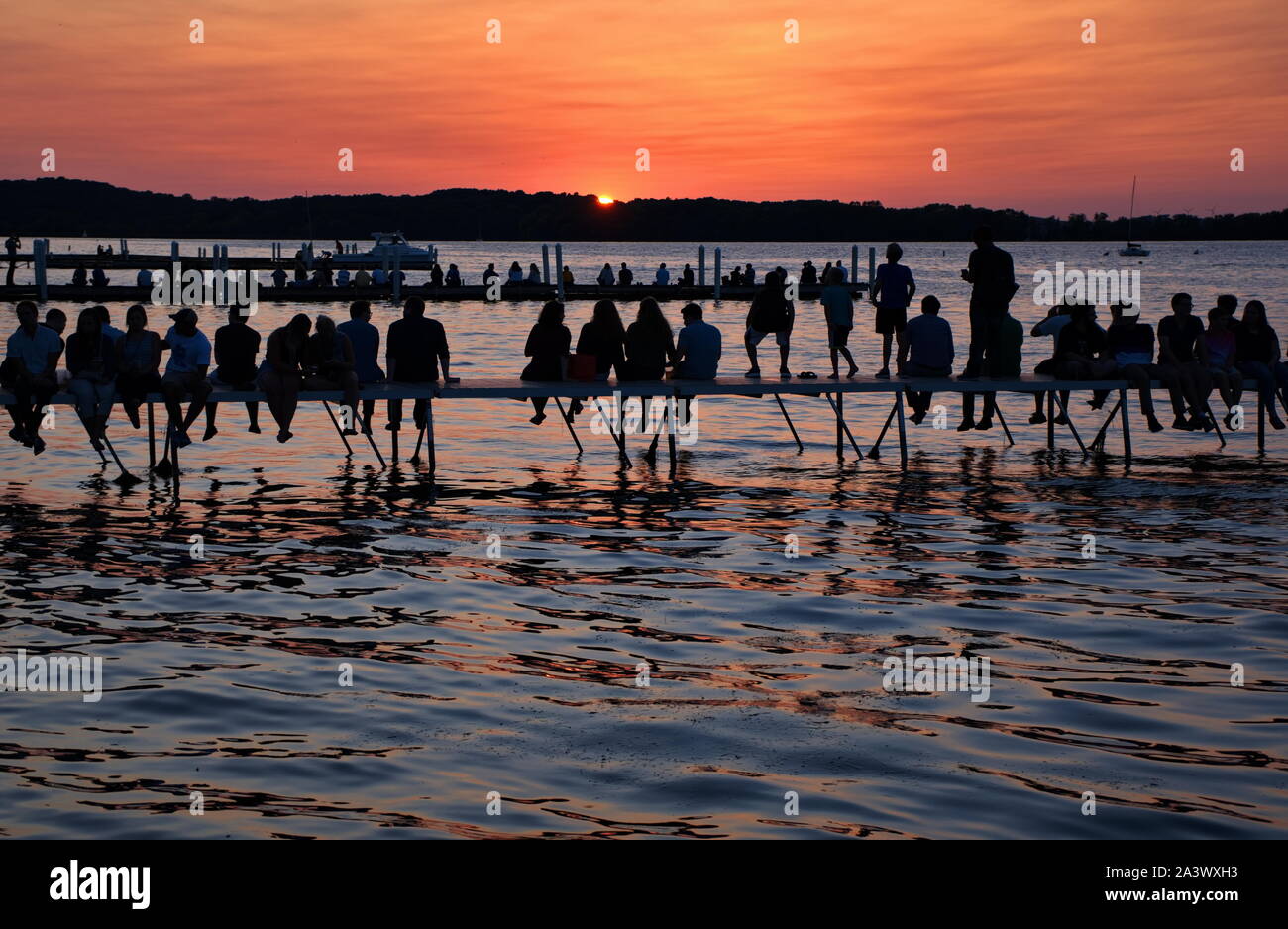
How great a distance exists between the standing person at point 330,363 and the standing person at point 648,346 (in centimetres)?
322

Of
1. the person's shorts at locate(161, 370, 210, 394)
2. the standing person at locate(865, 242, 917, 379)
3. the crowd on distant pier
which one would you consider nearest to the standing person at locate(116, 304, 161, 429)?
the crowd on distant pier

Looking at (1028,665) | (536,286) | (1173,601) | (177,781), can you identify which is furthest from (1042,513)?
(536,286)

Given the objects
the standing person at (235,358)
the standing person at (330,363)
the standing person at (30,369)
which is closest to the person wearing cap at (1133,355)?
the standing person at (330,363)

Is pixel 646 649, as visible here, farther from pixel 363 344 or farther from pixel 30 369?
pixel 30 369

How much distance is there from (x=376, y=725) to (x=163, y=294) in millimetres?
55519

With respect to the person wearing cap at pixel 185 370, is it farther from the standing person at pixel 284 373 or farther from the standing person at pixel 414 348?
the standing person at pixel 414 348

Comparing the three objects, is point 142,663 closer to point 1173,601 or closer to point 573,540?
point 573,540

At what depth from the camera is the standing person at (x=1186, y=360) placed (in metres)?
17.2

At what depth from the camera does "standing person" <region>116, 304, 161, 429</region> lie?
50.5ft

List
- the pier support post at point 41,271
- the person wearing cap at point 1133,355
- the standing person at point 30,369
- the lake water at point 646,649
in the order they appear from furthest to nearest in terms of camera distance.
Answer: the pier support post at point 41,271 < the person wearing cap at point 1133,355 < the standing person at point 30,369 < the lake water at point 646,649

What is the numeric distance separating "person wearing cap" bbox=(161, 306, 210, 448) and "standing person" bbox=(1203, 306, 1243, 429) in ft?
38.7

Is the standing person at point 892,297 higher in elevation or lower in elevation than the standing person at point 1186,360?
higher

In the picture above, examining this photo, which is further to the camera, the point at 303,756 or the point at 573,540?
the point at 573,540
